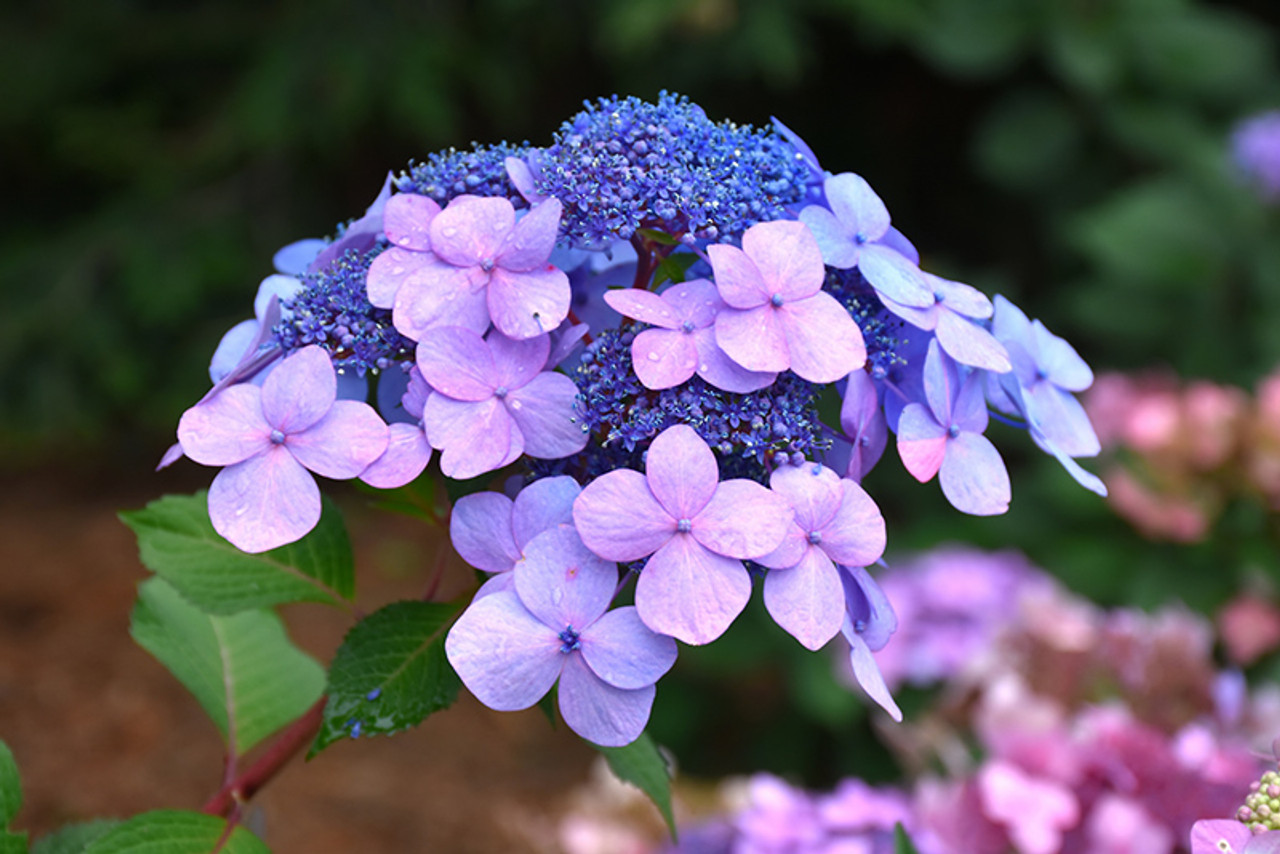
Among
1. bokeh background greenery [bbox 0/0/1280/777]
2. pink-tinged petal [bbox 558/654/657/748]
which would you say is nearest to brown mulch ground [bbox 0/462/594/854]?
bokeh background greenery [bbox 0/0/1280/777]

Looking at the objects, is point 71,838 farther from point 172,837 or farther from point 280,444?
point 280,444

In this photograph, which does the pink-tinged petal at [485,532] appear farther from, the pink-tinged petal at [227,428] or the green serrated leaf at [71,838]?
the green serrated leaf at [71,838]

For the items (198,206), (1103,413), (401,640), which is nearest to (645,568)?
(401,640)

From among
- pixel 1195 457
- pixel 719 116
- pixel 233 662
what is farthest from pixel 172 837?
pixel 719 116

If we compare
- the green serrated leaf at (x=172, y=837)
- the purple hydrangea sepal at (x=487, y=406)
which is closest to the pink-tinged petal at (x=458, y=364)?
the purple hydrangea sepal at (x=487, y=406)

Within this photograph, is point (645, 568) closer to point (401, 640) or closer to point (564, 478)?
point (564, 478)

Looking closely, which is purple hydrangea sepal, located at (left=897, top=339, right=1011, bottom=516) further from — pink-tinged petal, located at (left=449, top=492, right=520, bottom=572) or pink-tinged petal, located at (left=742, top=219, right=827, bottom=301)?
pink-tinged petal, located at (left=449, top=492, right=520, bottom=572)
